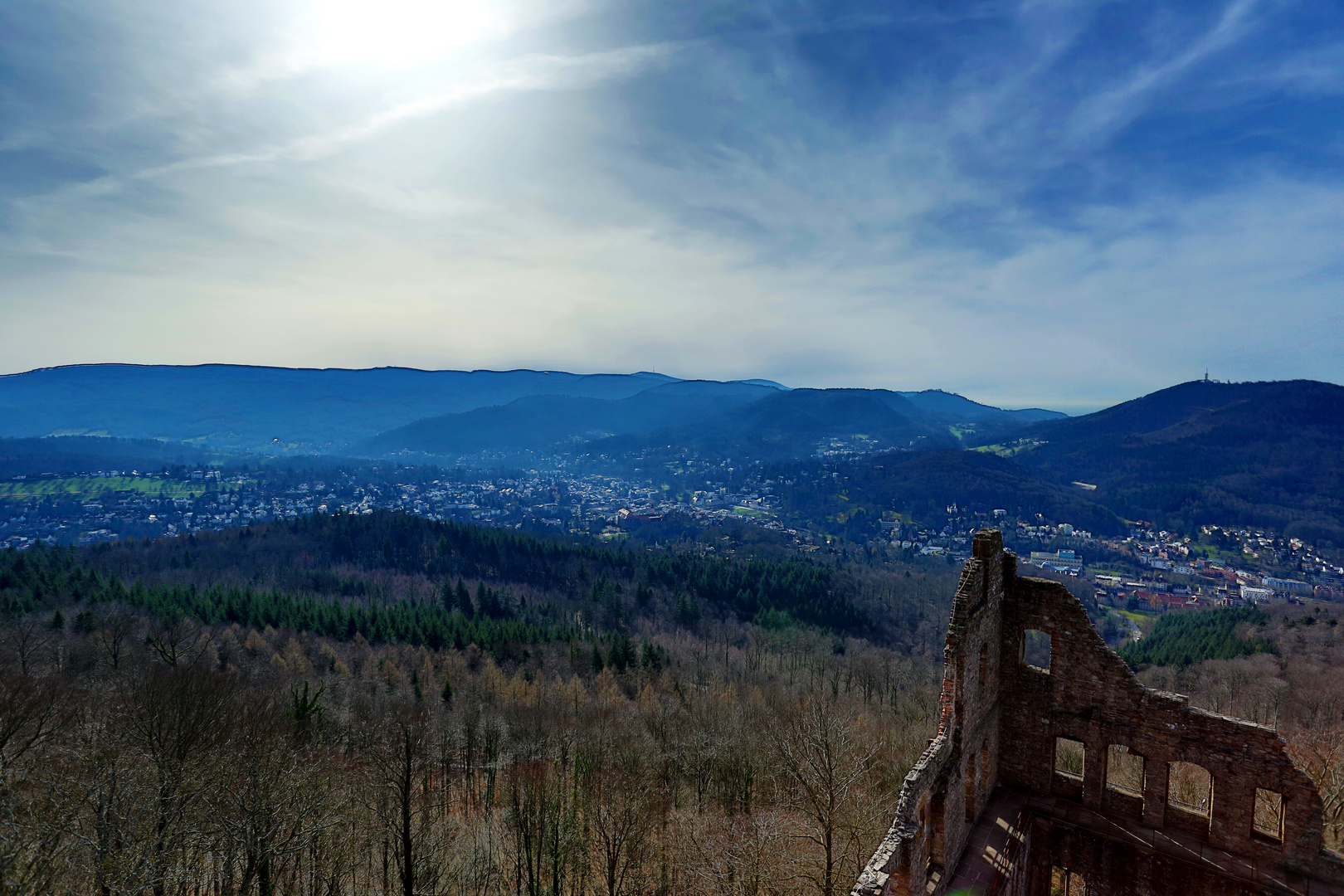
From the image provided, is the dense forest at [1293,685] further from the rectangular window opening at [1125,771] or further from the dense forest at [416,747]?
the dense forest at [416,747]

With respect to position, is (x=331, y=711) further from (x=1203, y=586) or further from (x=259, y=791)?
(x=1203, y=586)

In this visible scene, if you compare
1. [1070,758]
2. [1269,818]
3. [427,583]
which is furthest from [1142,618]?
[427,583]

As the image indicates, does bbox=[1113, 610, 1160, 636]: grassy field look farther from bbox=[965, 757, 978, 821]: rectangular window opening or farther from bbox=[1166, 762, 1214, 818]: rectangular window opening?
bbox=[965, 757, 978, 821]: rectangular window opening

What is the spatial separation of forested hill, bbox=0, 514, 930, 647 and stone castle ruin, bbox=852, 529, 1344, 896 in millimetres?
61575

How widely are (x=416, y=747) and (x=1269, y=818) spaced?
38.7m

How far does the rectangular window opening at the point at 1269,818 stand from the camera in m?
17.2

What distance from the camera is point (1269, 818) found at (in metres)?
24.4

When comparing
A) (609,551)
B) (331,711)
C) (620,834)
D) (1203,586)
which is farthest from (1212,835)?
(1203,586)

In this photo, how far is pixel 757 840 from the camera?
2761cm

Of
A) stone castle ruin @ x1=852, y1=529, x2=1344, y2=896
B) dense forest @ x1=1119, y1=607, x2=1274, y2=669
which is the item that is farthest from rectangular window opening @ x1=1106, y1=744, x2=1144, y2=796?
dense forest @ x1=1119, y1=607, x2=1274, y2=669

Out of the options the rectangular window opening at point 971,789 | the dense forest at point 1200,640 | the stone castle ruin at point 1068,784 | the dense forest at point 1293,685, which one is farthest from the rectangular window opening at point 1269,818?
the dense forest at point 1200,640

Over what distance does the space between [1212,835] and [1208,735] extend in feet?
10.8

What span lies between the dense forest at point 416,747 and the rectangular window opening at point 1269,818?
12.2 metres

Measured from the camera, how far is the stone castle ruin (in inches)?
649
